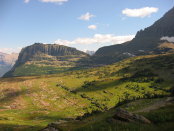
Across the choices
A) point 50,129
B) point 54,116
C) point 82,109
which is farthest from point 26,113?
point 50,129

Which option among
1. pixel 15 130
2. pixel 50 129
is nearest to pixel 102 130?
pixel 50 129

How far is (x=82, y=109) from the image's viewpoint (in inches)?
7687

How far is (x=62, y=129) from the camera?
36250 mm

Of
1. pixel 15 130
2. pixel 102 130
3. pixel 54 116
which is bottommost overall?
pixel 54 116

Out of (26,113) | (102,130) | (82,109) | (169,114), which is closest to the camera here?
(102,130)

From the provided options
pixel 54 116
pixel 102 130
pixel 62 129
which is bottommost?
pixel 54 116

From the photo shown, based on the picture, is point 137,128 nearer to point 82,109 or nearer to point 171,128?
point 171,128

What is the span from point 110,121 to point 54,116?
151 meters

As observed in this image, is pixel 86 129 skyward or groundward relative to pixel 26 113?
skyward

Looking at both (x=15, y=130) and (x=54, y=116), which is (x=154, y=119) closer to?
(x=15, y=130)

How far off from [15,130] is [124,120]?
74.9 meters

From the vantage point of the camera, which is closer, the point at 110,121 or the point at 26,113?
the point at 110,121

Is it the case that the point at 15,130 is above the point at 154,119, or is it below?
below

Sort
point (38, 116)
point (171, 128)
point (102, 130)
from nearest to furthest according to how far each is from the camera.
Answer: point (171, 128) < point (102, 130) < point (38, 116)
